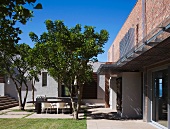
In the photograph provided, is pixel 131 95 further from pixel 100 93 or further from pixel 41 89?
pixel 41 89

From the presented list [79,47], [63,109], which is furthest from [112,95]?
[79,47]

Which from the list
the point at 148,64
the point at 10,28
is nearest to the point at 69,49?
the point at 148,64

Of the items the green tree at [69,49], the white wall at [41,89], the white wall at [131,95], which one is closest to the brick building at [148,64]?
the white wall at [131,95]

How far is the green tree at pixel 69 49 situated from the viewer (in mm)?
13391

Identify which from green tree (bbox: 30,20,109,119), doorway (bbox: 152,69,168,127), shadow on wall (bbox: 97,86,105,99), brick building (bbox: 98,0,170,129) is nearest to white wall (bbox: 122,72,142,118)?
brick building (bbox: 98,0,170,129)

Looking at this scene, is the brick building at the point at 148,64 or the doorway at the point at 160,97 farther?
the doorway at the point at 160,97

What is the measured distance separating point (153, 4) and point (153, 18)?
22.1 inches

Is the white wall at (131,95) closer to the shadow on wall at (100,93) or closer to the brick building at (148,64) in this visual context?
the brick building at (148,64)

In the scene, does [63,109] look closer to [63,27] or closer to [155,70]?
[63,27]

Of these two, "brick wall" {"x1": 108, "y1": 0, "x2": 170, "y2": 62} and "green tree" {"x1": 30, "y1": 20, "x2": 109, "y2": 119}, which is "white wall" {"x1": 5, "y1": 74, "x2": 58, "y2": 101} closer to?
"green tree" {"x1": 30, "y1": 20, "x2": 109, "y2": 119}

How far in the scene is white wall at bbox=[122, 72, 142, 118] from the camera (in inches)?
615

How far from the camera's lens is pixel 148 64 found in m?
12.6

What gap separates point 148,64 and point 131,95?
139 inches

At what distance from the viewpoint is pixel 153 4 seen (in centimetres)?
1098
